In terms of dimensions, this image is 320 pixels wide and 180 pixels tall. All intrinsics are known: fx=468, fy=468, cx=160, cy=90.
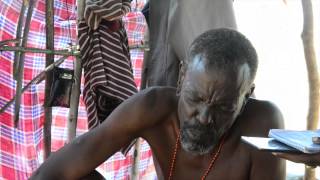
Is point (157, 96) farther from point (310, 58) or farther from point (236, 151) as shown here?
point (310, 58)

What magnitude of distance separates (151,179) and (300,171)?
231 cm

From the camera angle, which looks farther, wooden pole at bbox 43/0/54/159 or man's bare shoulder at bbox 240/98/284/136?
wooden pole at bbox 43/0/54/159

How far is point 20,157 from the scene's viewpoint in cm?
263

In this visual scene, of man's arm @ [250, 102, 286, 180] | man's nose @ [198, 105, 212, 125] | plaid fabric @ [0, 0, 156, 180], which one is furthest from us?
plaid fabric @ [0, 0, 156, 180]

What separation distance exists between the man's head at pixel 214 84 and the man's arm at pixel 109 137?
0.23 meters

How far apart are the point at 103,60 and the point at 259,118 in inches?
29.8

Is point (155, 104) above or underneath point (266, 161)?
above

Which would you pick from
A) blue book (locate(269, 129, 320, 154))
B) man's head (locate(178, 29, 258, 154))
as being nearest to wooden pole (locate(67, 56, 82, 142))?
man's head (locate(178, 29, 258, 154))

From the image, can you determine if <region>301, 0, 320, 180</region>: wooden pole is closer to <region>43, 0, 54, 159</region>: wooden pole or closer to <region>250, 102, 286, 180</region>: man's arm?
<region>250, 102, 286, 180</region>: man's arm

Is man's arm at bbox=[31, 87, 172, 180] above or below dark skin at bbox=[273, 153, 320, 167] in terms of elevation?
below

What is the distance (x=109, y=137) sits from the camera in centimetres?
184

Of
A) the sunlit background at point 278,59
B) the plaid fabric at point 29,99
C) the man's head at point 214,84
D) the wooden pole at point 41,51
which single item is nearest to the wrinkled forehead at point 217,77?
the man's head at point 214,84

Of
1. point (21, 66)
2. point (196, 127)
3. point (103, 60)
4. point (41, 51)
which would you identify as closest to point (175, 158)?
point (196, 127)

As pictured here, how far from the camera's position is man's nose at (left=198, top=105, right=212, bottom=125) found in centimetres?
155
